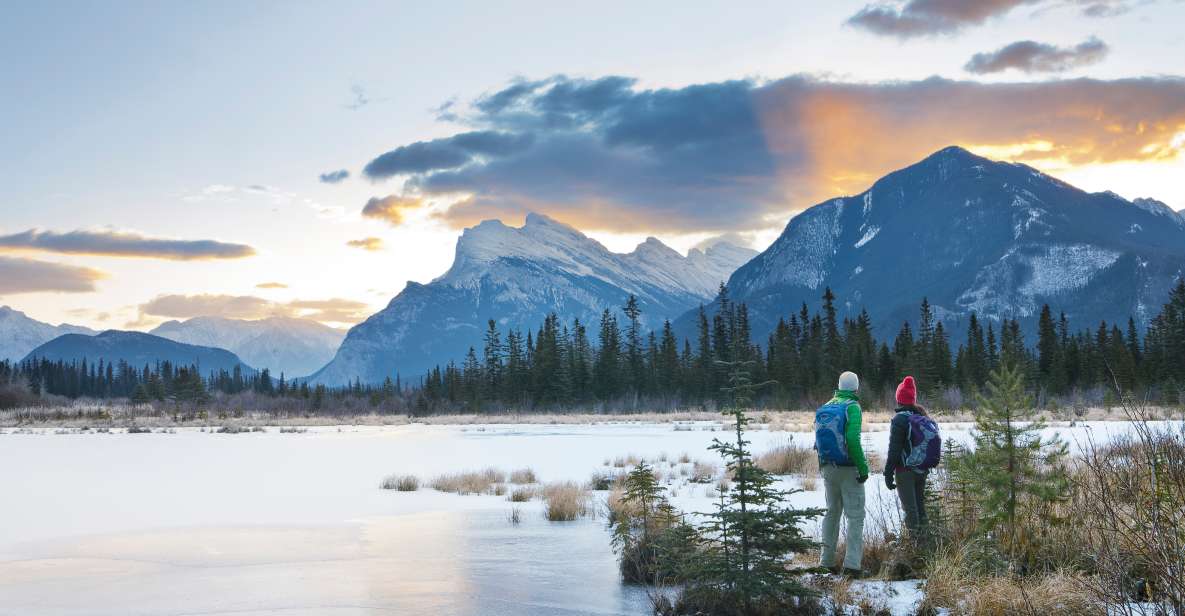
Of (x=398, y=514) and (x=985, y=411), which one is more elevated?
(x=985, y=411)

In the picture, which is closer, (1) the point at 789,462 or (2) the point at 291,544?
(2) the point at 291,544

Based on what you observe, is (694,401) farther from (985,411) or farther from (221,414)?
(985,411)

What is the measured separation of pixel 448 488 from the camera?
23.9m

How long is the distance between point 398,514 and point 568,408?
79.2m

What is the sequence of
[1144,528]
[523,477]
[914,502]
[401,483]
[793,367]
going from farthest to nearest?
[793,367] < [523,477] < [401,483] < [914,502] < [1144,528]

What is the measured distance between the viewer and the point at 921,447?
35.8 ft

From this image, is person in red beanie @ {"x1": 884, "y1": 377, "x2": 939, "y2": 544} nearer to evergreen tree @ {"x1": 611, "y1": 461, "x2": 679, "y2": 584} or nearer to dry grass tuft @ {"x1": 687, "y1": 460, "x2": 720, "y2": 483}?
evergreen tree @ {"x1": 611, "y1": 461, "x2": 679, "y2": 584}

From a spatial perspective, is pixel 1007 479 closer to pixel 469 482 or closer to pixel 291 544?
pixel 291 544

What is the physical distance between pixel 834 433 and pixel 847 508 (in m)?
0.87

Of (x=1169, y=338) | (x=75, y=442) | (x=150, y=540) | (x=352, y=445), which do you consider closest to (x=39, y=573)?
(x=150, y=540)

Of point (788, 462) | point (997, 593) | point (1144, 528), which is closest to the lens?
point (1144, 528)

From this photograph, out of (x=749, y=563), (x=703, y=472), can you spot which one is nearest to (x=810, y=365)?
(x=703, y=472)

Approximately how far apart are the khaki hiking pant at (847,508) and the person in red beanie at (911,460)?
705 millimetres

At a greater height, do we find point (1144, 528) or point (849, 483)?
point (1144, 528)
